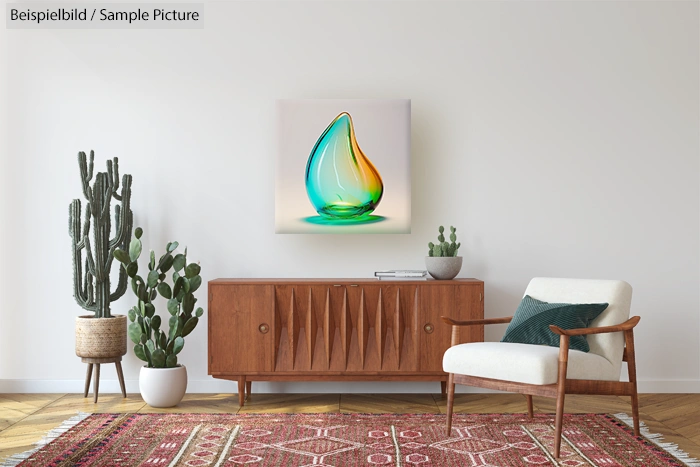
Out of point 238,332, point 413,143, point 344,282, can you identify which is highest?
point 413,143

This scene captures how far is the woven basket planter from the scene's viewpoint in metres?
4.47

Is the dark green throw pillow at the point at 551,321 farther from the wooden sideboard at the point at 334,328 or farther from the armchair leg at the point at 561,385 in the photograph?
the wooden sideboard at the point at 334,328

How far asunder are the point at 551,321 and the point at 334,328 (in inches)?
52.8

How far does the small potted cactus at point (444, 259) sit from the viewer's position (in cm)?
450

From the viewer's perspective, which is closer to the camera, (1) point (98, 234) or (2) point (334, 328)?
(2) point (334, 328)

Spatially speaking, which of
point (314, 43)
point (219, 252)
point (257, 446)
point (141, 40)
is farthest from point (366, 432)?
point (141, 40)

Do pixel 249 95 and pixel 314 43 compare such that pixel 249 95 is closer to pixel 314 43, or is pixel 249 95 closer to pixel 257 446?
pixel 314 43

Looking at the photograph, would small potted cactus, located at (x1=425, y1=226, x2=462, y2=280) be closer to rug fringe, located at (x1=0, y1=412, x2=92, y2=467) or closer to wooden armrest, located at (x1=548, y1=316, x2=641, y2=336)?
wooden armrest, located at (x1=548, y1=316, x2=641, y2=336)

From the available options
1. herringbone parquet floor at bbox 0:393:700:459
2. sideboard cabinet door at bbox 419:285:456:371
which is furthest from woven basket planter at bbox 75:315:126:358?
sideboard cabinet door at bbox 419:285:456:371

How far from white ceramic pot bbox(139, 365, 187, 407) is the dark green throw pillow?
1.95 m

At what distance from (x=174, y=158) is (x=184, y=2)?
106 centimetres

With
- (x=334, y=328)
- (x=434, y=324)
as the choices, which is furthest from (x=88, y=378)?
(x=434, y=324)

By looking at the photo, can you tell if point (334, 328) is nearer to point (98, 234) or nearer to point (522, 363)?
point (522, 363)

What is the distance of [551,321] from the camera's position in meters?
3.70
